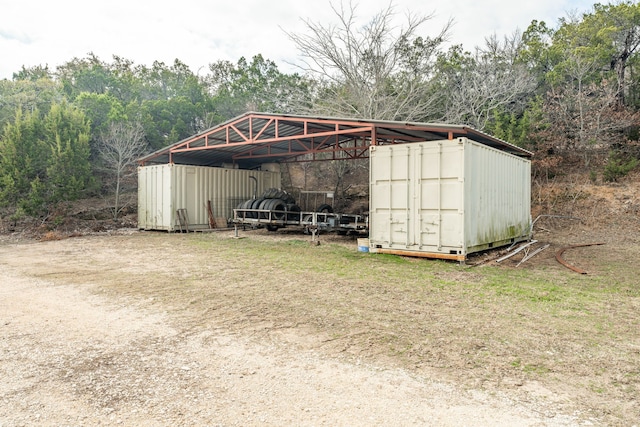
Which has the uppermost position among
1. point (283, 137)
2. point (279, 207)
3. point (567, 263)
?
point (283, 137)

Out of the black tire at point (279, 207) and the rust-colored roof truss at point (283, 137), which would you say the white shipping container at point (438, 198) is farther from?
the black tire at point (279, 207)

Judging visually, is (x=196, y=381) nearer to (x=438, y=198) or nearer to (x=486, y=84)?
(x=438, y=198)

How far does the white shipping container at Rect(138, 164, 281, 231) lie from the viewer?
55.5 feet

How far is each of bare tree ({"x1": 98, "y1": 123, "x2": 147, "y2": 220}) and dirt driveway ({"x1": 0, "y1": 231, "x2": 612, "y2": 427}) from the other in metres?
16.9

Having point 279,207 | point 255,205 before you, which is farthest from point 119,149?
point 279,207

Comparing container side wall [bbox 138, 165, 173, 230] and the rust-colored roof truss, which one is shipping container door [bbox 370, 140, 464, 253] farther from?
container side wall [bbox 138, 165, 173, 230]

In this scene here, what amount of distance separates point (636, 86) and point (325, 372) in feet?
76.3

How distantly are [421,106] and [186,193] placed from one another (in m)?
13.3

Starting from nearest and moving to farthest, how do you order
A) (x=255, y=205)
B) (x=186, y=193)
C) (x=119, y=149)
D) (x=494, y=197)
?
(x=494, y=197)
(x=255, y=205)
(x=186, y=193)
(x=119, y=149)

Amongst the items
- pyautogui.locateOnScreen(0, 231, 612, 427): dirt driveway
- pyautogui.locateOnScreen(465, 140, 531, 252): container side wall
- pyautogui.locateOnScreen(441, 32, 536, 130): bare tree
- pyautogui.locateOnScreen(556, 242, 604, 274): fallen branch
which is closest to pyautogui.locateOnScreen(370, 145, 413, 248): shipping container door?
pyautogui.locateOnScreen(465, 140, 531, 252): container side wall

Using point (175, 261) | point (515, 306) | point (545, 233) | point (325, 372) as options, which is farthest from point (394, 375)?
point (545, 233)

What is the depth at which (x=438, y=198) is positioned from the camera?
367 inches

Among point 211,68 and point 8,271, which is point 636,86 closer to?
point 8,271

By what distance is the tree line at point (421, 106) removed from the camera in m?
17.2
